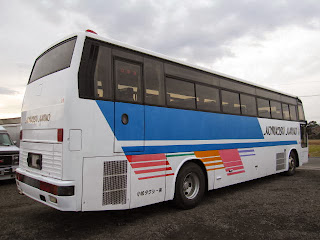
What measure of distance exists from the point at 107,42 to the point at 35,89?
1.81 meters

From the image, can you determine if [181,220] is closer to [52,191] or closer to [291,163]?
[52,191]

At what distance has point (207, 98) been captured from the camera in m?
6.36

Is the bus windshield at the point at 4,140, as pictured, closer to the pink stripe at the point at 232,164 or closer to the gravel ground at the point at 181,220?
the gravel ground at the point at 181,220

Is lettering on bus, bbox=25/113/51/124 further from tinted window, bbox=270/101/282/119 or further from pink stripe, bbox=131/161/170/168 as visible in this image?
tinted window, bbox=270/101/282/119

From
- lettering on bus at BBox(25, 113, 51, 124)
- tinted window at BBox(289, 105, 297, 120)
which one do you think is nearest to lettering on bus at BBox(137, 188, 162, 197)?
lettering on bus at BBox(25, 113, 51, 124)

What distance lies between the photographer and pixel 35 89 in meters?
4.98

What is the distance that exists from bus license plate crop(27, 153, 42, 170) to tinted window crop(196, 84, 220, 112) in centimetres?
361

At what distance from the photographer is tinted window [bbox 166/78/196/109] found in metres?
5.43

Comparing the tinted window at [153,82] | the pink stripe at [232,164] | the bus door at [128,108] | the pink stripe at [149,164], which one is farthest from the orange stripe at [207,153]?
the bus door at [128,108]

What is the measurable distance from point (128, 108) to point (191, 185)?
2.53 meters

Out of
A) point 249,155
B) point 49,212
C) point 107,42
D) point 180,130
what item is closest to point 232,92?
point 249,155

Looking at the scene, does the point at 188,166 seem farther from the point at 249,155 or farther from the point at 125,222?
the point at 249,155

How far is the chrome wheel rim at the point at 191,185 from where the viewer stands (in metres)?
5.72

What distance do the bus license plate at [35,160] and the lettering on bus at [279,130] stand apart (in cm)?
695
